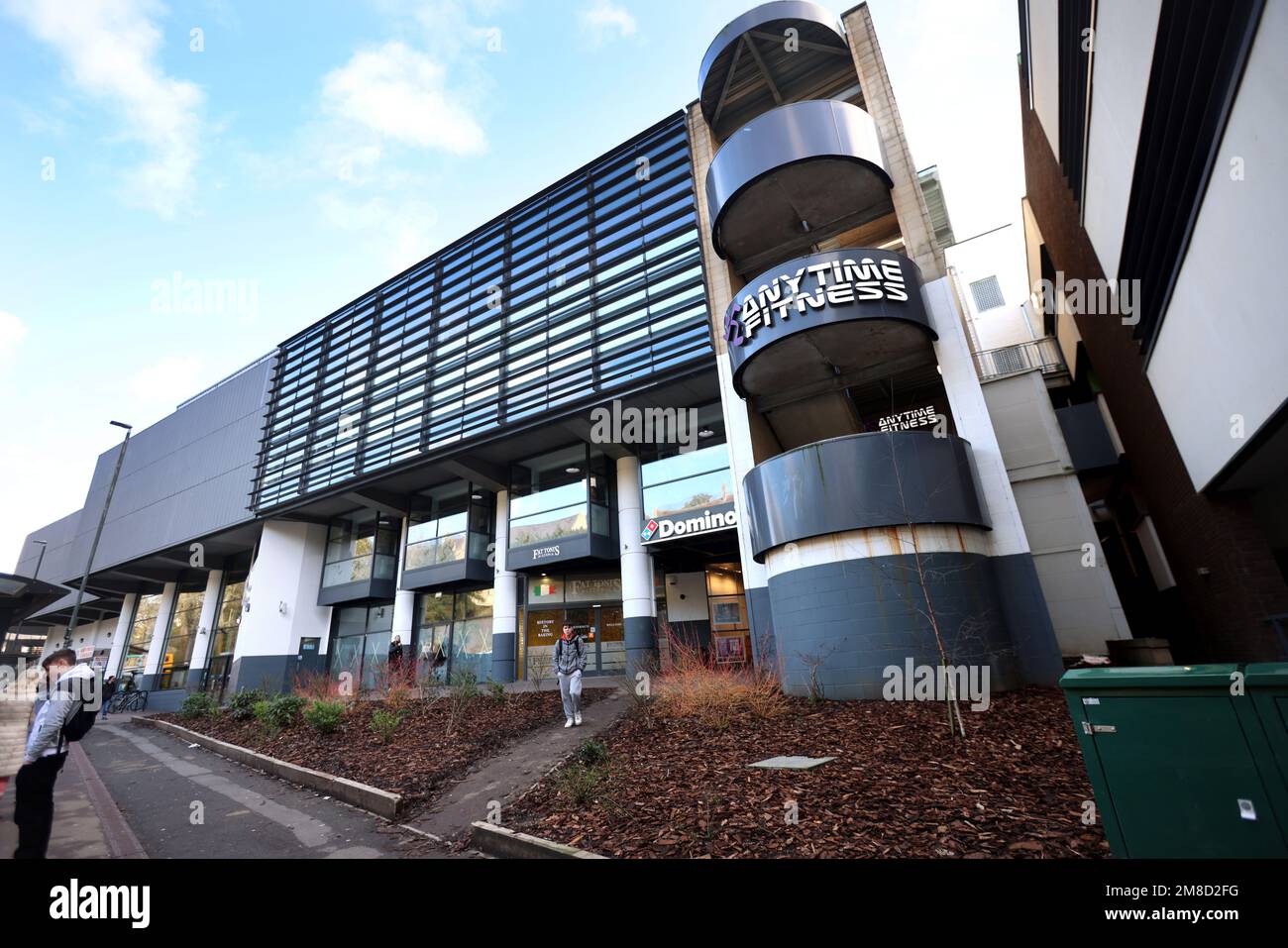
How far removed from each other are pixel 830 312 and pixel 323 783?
489 inches

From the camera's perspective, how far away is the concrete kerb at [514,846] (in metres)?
4.77

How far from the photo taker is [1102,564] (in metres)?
12.7

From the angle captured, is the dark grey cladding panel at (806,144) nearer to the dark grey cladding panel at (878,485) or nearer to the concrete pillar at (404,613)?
the dark grey cladding panel at (878,485)

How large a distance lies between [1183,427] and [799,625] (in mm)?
7257

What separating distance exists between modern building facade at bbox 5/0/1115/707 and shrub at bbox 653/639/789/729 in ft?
3.62

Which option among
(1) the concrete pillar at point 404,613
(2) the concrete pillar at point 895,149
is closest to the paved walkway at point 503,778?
(2) the concrete pillar at point 895,149

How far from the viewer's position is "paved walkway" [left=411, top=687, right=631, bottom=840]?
657 cm

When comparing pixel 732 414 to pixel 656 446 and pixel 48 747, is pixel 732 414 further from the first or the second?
pixel 48 747

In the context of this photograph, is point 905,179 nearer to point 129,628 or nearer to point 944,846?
point 944,846

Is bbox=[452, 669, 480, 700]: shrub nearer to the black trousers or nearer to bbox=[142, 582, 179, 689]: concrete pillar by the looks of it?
the black trousers

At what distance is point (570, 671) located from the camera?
10641mm

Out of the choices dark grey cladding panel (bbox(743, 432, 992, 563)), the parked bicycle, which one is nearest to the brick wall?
dark grey cladding panel (bbox(743, 432, 992, 563))

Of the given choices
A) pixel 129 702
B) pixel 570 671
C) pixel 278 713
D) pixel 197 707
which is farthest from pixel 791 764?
pixel 129 702
